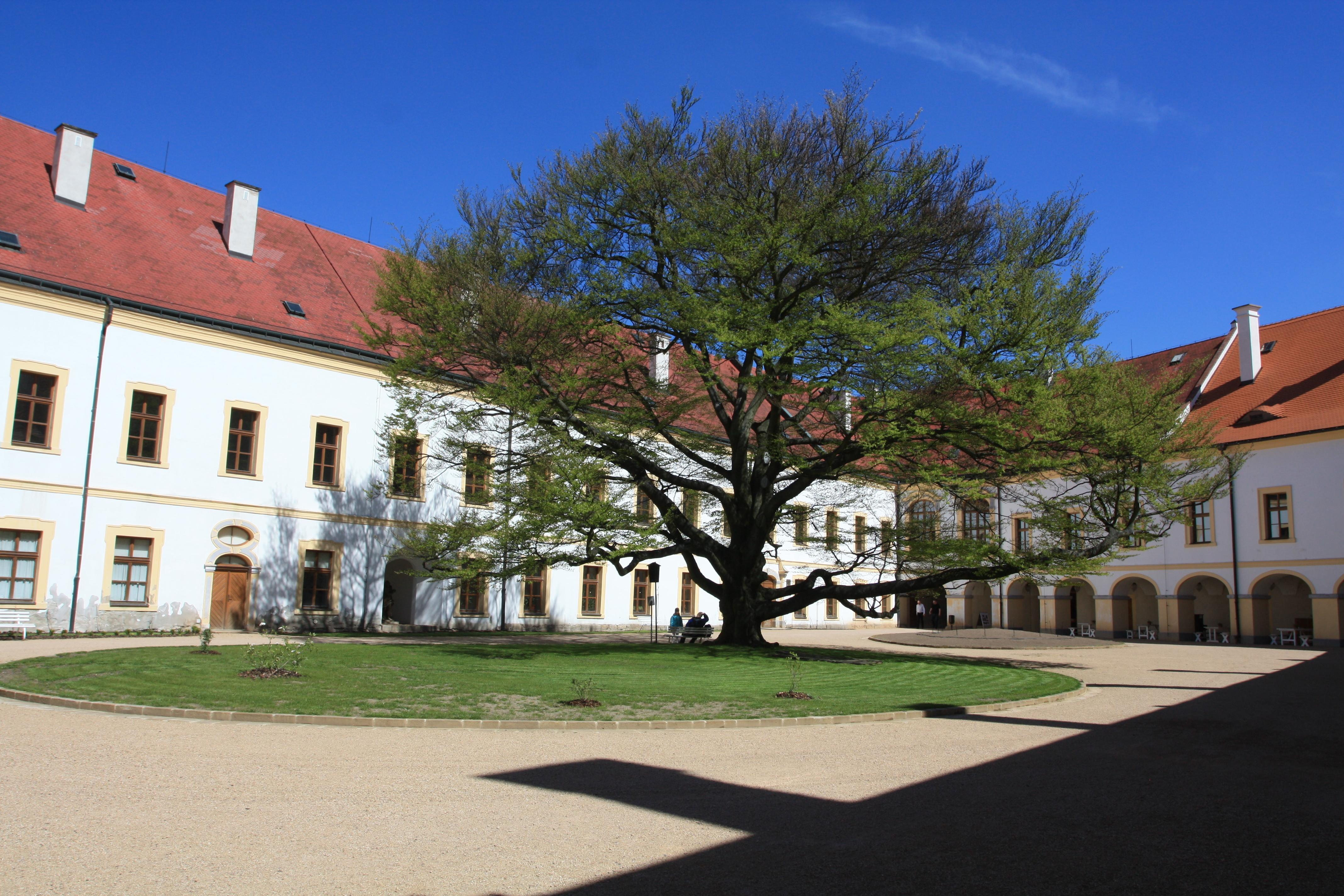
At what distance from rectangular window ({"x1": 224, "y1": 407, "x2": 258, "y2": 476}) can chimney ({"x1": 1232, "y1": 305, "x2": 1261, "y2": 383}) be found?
123 feet

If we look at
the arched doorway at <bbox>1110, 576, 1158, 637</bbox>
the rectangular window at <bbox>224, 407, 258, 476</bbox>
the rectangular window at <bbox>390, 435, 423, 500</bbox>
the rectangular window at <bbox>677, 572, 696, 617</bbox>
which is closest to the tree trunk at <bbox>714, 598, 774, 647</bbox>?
the rectangular window at <bbox>390, 435, 423, 500</bbox>

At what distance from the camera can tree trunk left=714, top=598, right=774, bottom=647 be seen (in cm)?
2356

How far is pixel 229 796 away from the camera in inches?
253

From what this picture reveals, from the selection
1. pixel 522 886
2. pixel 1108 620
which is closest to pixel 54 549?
pixel 522 886

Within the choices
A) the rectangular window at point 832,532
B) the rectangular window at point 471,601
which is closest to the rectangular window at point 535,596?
the rectangular window at point 471,601

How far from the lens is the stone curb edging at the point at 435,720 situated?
989cm

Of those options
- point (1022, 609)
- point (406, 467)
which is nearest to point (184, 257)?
point (406, 467)

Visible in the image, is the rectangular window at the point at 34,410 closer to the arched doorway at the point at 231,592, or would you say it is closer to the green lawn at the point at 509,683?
the arched doorway at the point at 231,592

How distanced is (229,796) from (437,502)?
2563cm

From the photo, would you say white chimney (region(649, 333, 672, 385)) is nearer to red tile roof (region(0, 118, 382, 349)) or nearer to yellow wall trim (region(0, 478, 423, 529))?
red tile roof (region(0, 118, 382, 349))

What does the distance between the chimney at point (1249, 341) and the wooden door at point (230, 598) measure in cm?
3822

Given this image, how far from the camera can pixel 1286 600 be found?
38.1m

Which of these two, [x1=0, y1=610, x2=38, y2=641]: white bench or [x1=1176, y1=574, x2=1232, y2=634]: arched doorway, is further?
[x1=1176, y1=574, x2=1232, y2=634]: arched doorway

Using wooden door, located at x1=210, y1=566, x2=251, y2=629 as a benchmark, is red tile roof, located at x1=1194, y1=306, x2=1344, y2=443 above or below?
above
